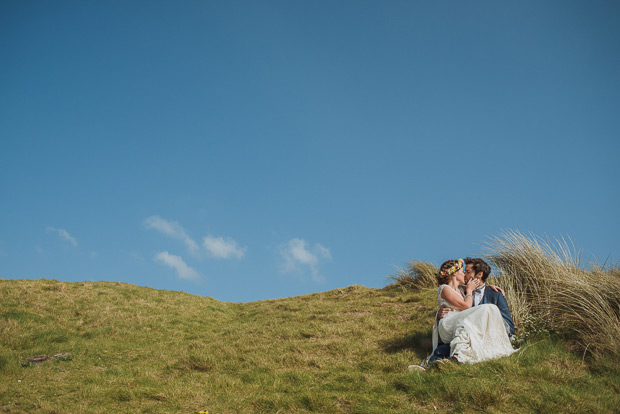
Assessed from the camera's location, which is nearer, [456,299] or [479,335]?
[479,335]

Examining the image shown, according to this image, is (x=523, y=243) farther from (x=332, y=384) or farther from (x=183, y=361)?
(x=183, y=361)

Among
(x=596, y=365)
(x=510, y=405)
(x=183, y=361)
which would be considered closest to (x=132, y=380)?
(x=183, y=361)

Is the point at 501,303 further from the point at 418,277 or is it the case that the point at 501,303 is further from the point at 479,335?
the point at 418,277

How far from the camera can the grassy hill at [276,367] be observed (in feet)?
19.8

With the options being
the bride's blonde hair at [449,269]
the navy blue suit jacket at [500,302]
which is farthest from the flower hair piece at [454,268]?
the navy blue suit jacket at [500,302]

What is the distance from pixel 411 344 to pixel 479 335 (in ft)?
8.21

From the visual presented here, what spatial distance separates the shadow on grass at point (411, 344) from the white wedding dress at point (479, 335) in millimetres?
1627

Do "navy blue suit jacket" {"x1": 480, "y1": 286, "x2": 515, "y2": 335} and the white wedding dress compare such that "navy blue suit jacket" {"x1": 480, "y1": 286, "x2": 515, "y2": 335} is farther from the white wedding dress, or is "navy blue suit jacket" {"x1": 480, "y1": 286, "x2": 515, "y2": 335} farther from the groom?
the white wedding dress

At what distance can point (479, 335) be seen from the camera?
7.19m

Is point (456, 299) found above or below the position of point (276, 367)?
above

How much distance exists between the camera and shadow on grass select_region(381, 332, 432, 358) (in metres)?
8.89

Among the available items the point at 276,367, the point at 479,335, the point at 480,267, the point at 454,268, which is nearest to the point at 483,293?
the point at 480,267

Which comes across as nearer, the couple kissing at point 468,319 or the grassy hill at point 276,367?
the grassy hill at point 276,367

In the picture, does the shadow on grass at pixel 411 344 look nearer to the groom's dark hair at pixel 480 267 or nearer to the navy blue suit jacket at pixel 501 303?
the navy blue suit jacket at pixel 501 303
